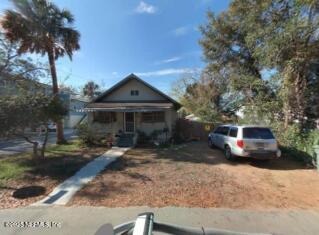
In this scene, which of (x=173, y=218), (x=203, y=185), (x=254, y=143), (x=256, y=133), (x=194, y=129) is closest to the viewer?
(x=173, y=218)

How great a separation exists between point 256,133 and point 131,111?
8700 millimetres

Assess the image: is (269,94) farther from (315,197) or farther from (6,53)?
(6,53)

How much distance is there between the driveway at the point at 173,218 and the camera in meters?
4.25

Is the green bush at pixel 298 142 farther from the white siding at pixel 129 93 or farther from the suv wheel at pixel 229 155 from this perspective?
the white siding at pixel 129 93

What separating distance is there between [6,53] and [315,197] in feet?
51.3

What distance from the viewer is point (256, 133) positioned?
32.7 feet

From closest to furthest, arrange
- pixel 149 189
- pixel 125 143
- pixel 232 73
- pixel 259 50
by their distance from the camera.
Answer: pixel 149 189 → pixel 259 50 → pixel 125 143 → pixel 232 73

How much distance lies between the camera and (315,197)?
613cm

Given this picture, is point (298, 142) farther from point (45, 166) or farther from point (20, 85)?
point (20, 85)

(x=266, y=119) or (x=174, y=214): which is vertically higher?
(x=266, y=119)

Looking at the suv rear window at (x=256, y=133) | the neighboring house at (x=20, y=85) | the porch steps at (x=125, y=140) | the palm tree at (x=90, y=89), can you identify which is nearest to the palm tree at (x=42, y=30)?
the neighboring house at (x=20, y=85)

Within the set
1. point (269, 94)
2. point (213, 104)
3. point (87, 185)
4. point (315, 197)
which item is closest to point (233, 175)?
point (315, 197)

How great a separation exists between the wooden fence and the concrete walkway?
36.1ft

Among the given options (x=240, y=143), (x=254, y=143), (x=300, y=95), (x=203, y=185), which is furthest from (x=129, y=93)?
(x=203, y=185)
